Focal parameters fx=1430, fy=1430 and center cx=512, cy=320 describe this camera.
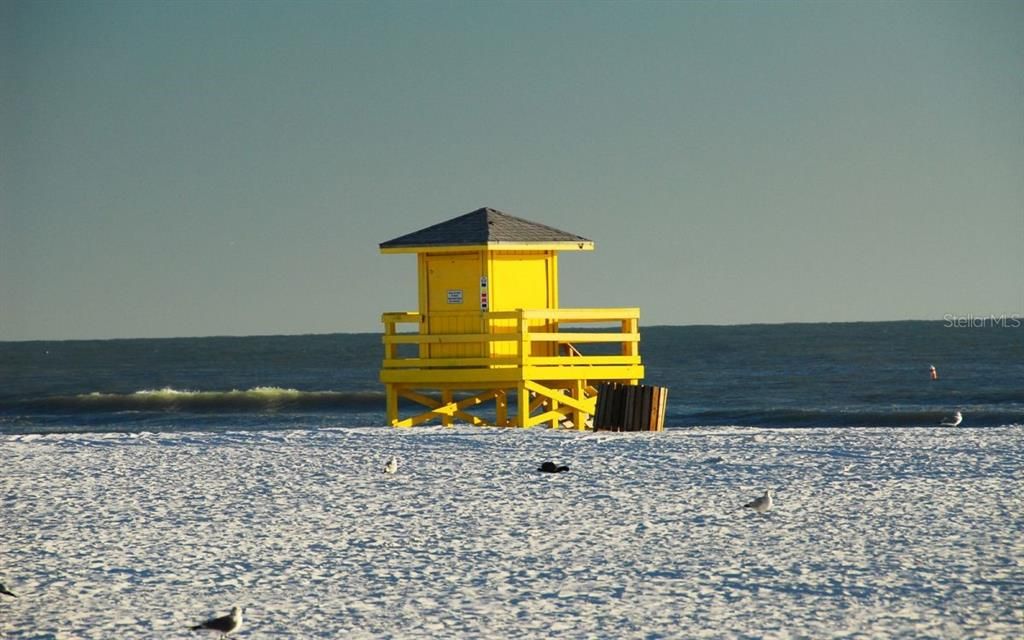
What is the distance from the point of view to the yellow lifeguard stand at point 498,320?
2044cm

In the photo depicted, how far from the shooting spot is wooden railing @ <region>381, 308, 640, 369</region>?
66.5 feet

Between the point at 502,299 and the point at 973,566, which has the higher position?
the point at 502,299

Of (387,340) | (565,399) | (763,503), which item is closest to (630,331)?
(565,399)

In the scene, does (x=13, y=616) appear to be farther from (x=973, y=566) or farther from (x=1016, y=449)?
(x=1016, y=449)

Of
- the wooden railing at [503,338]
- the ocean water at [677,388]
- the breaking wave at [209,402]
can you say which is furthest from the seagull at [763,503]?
the breaking wave at [209,402]

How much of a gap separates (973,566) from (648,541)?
7.93 feet

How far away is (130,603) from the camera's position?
367 inches

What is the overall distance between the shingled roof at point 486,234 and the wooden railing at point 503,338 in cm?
107

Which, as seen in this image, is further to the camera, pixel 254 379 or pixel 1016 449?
pixel 254 379

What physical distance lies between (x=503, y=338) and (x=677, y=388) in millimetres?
37689

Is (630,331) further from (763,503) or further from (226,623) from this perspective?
(226,623)

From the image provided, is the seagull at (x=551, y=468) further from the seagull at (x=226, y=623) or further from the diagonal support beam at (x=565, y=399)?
the seagull at (x=226, y=623)

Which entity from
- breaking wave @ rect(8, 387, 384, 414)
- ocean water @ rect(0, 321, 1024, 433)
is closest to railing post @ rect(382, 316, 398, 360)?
ocean water @ rect(0, 321, 1024, 433)

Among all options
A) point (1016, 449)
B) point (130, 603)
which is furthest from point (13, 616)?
point (1016, 449)
